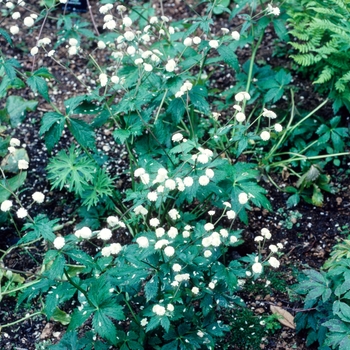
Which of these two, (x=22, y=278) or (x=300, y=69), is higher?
(x=300, y=69)

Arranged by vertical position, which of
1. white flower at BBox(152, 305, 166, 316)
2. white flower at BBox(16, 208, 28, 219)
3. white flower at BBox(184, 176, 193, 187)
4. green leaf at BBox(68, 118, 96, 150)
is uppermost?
white flower at BBox(184, 176, 193, 187)

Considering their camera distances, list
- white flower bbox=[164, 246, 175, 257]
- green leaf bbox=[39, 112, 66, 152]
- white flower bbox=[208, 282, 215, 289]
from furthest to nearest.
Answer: green leaf bbox=[39, 112, 66, 152]
white flower bbox=[208, 282, 215, 289]
white flower bbox=[164, 246, 175, 257]

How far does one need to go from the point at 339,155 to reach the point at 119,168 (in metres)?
1.63

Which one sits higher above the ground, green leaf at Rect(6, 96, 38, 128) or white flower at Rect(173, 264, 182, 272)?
white flower at Rect(173, 264, 182, 272)

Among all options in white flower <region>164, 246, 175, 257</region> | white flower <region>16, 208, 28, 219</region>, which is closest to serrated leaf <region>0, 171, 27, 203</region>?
white flower <region>16, 208, 28, 219</region>

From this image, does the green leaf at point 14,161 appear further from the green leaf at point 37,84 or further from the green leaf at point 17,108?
the green leaf at point 37,84

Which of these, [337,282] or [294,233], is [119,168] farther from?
[337,282]

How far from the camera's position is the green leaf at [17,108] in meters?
4.04

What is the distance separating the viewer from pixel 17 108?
13.3 feet

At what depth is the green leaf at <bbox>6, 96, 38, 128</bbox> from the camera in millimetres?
4043

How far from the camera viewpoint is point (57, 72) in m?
4.70

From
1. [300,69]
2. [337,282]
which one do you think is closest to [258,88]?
[300,69]

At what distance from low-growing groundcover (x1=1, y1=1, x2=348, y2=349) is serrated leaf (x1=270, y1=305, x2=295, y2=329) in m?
0.02

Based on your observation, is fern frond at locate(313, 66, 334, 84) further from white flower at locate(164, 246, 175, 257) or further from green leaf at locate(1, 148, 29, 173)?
green leaf at locate(1, 148, 29, 173)
